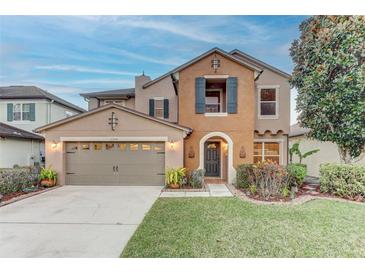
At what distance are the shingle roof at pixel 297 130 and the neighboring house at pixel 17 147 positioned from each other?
A: 15059 millimetres

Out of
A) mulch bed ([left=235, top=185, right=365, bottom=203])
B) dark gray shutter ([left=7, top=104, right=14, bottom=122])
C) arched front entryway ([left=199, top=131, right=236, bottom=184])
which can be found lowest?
mulch bed ([left=235, top=185, right=365, bottom=203])

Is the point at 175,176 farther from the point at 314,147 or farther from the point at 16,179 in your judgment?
the point at 314,147

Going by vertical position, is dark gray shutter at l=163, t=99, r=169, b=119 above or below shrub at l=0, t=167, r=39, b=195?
above

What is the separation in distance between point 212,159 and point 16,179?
8624 mm

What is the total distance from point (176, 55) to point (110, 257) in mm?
6878

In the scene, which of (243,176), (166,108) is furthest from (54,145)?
(243,176)

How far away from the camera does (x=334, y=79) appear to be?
7438 mm

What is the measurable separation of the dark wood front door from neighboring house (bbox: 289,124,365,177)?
13.5 feet

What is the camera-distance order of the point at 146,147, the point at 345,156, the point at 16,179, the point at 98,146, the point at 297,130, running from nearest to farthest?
the point at 345,156
the point at 16,179
the point at 146,147
the point at 98,146
the point at 297,130

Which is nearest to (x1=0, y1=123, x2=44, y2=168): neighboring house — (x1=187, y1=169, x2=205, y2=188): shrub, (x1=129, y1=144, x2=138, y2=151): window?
(x1=129, y1=144, x2=138, y2=151): window

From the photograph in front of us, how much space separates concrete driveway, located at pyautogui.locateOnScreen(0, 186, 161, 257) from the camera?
3.89 m

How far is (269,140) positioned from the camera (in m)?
11.5

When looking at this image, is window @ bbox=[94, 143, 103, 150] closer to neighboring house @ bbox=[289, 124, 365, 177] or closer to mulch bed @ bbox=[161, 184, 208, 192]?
mulch bed @ bbox=[161, 184, 208, 192]
